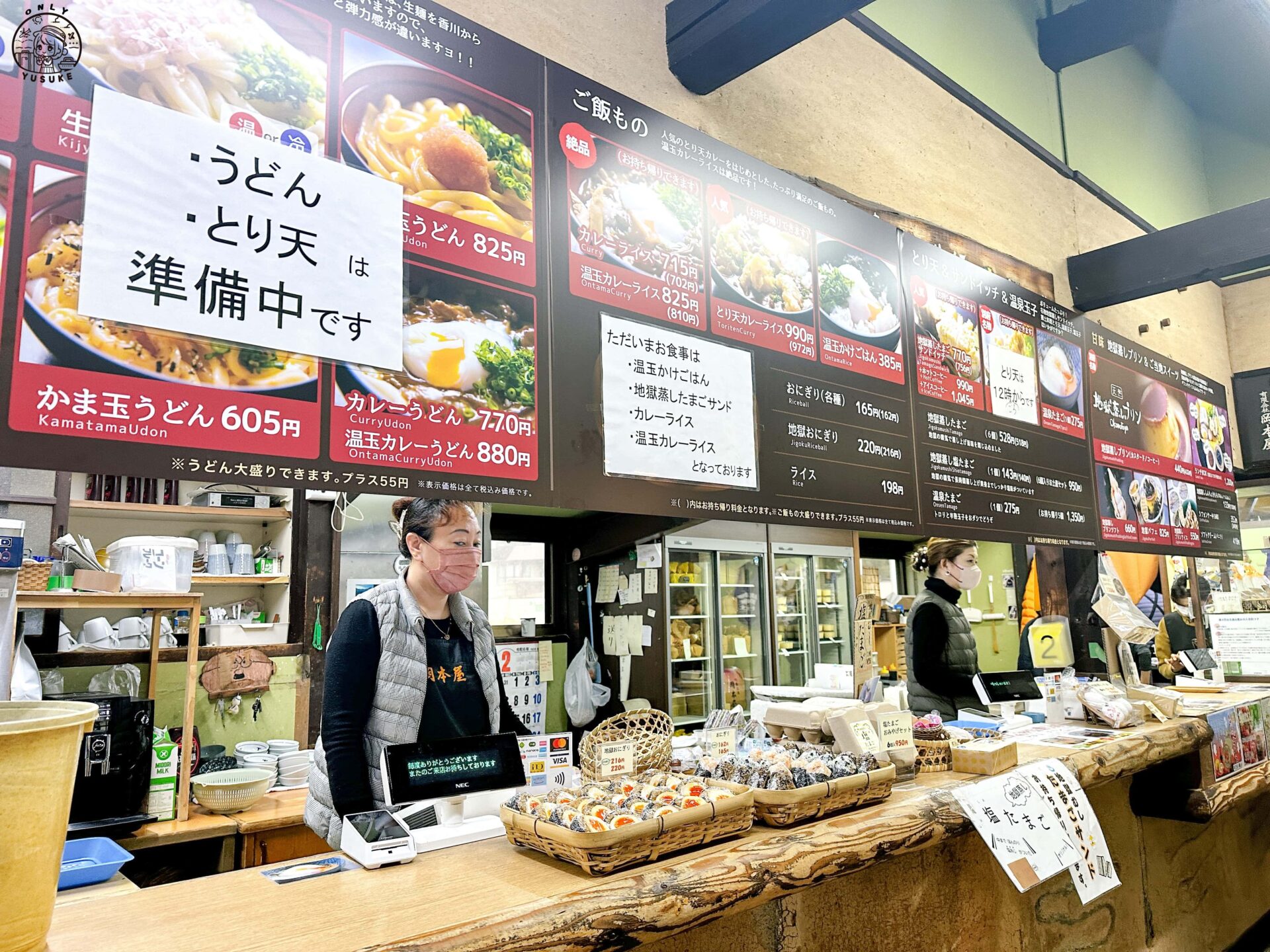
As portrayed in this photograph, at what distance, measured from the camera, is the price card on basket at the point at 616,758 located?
5.52ft

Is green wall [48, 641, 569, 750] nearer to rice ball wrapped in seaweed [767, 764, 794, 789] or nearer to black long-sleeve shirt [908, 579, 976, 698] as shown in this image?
black long-sleeve shirt [908, 579, 976, 698]

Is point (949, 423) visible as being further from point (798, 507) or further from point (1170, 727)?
point (1170, 727)

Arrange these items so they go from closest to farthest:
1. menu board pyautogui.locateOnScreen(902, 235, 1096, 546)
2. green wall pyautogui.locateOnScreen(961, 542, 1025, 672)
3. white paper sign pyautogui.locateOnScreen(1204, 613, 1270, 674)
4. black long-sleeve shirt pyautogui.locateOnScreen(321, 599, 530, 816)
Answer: black long-sleeve shirt pyautogui.locateOnScreen(321, 599, 530, 816) → menu board pyautogui.locateOnScreen(902, 235, 1096, 546) → white paper sign pyautogui.locateOnScreen(1204, 613, 1270, 674) → green wall pyautogui.locateOnScreen(961, 542, 1025, 672)

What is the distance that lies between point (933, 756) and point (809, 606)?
438 cm

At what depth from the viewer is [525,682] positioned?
576 cm

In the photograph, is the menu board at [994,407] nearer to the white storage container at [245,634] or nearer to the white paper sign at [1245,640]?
the white paper sign at [1245,640]

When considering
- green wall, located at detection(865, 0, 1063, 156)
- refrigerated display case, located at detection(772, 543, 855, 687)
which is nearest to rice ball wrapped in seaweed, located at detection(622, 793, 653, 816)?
green wall, located at detection(865, 0, 1063, 156)

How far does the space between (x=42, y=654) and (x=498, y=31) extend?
3.35m

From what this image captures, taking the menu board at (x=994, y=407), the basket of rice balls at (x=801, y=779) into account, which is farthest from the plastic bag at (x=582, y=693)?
the basket of rice balls at (x=801, y=779)

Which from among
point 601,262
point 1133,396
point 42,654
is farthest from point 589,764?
point 1133,396

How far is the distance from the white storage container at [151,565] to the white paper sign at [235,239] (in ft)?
8.05

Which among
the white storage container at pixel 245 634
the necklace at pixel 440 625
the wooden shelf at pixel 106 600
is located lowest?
the white storage container at pixel 245 634

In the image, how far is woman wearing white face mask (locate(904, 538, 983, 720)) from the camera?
3.33 m

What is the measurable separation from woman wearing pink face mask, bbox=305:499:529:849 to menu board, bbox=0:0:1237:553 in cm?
36
